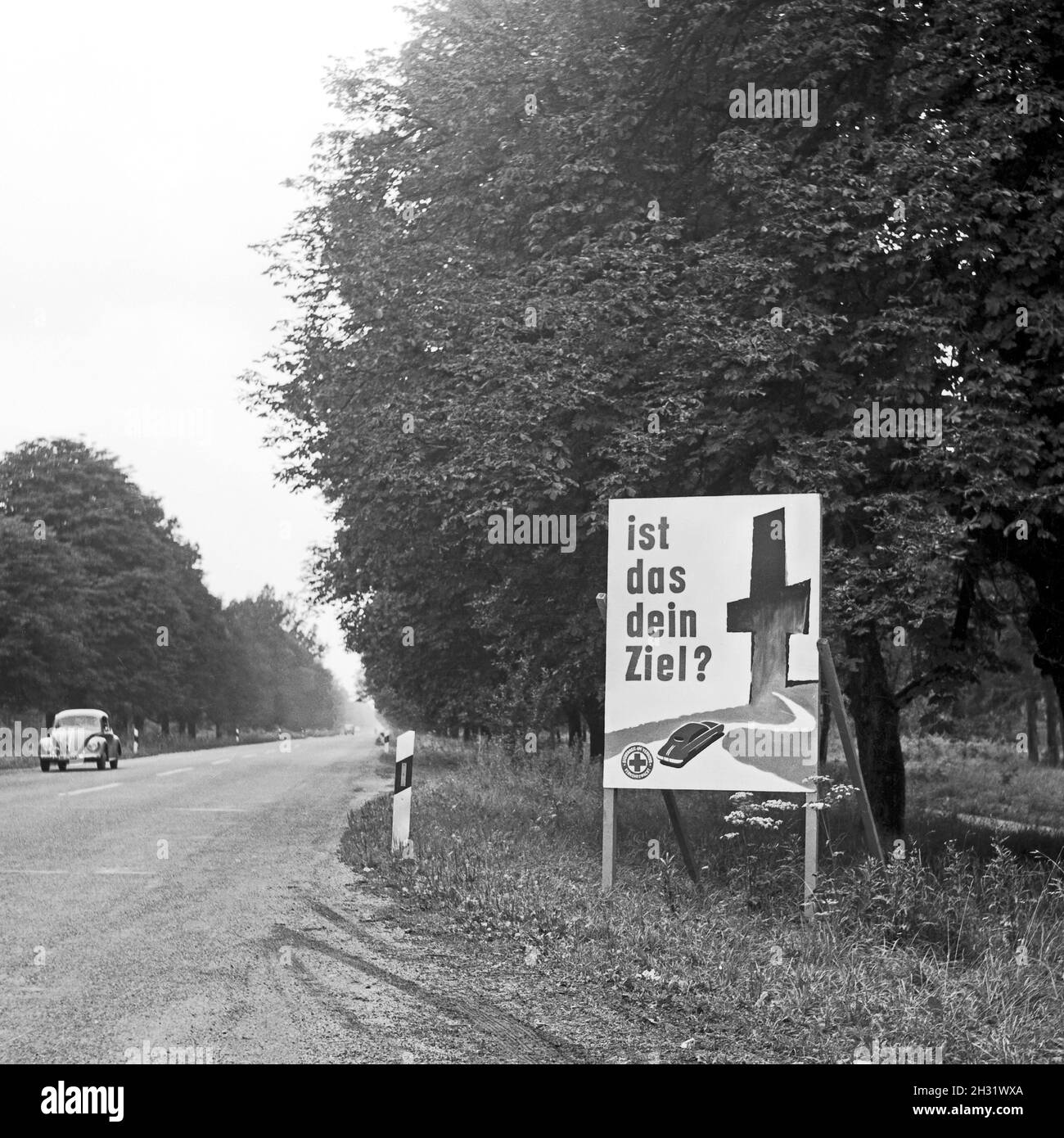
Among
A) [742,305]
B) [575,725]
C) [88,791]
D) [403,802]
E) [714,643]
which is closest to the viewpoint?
[714,643]

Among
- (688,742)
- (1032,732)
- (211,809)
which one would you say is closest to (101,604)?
(211,809)

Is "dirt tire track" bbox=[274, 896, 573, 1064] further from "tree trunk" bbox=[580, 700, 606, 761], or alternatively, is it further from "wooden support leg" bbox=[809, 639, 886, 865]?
"tree trunk" bbox=[580, 700, 606, 761]

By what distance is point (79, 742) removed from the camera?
3108 centimetres

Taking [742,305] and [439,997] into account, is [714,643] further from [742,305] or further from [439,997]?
[742,305]

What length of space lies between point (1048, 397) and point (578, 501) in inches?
206

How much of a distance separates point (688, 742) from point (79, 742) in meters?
24.7

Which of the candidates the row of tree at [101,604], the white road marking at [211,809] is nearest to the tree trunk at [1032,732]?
the row of tree at [101,604]

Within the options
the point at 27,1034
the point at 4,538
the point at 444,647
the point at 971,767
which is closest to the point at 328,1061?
the point at 27,1034

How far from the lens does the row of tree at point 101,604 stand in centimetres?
4300

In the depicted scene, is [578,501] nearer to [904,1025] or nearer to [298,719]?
[904,1025]

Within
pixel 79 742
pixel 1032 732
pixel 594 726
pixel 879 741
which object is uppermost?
pixel 879 741

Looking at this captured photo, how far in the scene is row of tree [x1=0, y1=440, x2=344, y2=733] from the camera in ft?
141

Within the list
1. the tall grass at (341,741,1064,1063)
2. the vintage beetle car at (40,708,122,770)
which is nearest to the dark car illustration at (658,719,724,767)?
the tall grass at (341,741,1064,1063)

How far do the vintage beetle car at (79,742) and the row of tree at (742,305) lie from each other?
639 inches
